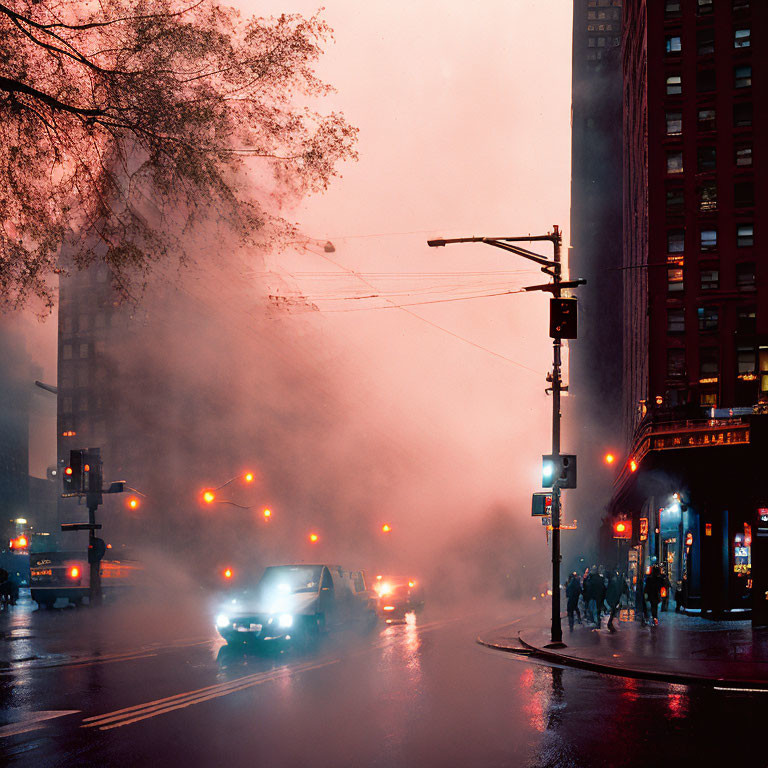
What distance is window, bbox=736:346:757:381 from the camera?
59812 millimetres

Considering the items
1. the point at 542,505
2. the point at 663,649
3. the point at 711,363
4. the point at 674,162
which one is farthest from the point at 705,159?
the point at 663,649

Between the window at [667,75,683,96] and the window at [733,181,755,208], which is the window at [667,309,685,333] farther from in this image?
the window at [667,75,683,96]

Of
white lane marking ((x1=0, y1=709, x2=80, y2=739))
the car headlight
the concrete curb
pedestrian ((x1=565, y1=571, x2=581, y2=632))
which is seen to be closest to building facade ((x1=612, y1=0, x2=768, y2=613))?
pedestrian ((x1=565, y1=571, x2=581, y2=632))

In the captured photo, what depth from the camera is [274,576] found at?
23.2 metres

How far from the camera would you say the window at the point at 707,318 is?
61125 mm

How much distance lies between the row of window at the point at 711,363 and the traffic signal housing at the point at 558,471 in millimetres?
40446

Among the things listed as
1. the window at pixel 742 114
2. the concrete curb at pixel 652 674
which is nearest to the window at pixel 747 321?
the window at pixel 742 114

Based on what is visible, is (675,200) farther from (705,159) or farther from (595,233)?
(595,233)

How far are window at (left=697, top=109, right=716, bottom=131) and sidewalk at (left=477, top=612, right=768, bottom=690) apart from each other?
129 ft

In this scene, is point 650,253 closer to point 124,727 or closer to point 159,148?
point 159,148

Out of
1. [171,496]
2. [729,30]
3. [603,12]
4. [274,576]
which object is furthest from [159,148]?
[603,12]

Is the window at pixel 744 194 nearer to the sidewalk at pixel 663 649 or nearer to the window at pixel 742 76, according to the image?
the window at pixel 742 76

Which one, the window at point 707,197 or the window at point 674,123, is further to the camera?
the window at point 674,123

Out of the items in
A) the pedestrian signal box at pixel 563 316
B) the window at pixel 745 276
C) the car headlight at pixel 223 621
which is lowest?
the car headlight at pixel 223 621
